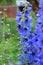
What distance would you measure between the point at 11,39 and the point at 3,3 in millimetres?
2891

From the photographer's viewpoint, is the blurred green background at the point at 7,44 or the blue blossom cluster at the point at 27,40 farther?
the blurred green background at the point at 7,44

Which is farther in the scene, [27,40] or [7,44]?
[7,44]

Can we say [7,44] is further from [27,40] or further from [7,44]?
[27,40]

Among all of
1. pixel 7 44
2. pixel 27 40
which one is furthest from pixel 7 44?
pixel 27 40

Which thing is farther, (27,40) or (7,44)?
(7,44)

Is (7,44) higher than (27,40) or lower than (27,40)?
lower

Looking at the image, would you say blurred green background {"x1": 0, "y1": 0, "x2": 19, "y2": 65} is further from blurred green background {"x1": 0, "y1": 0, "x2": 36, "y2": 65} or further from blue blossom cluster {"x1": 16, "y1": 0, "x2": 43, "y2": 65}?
blue blossom cluster {"x1": 16, "y1": 0, "x2": 43, "y2": 65}

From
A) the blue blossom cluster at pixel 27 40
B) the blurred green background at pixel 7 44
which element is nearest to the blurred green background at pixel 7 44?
the blurred green background at pixel 7 44

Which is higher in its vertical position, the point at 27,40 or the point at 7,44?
the point at 27,40

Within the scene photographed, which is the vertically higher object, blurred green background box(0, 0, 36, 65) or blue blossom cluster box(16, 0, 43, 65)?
blue blossom cluster box(16, 0, 43, 65)

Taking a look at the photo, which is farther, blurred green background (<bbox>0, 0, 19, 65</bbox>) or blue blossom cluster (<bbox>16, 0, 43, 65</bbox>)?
blurred green background (<bbox>0, 0, 19, 65</bbox>)

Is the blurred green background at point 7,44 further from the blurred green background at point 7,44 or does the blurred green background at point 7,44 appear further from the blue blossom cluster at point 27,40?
the blue blossom cluster at point 27,40

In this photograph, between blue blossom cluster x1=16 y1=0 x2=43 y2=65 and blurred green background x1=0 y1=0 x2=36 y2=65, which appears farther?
blurred green background x1=0 y1=0 x2=36 y2=65

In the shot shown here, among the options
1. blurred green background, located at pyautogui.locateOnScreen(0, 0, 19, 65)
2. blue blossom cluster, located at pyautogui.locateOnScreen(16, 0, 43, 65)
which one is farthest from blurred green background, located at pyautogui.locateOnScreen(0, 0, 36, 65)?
blue blossom cluster, located at pyautogui.locateOnScreen(16, 0, 43, 65)
